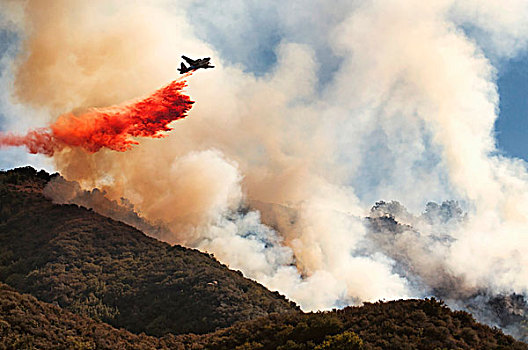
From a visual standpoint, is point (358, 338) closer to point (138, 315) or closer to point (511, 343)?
point (511, 343)

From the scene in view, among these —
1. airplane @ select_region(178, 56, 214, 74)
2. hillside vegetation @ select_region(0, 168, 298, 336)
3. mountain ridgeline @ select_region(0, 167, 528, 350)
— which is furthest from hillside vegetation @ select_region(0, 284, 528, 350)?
airplane @ select_region(178, 56, 214, 74)

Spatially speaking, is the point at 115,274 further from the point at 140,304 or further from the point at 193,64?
the point at 193,64

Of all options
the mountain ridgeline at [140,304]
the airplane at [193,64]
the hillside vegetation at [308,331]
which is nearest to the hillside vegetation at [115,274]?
the mountain ridgeline at [140,304]

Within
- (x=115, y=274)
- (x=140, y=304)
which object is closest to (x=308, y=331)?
(x=140, y=304)

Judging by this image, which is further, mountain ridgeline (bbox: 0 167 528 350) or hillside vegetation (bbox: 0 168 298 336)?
hillside vegetation (bbox: 0 168 298 336)

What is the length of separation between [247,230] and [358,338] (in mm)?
88230

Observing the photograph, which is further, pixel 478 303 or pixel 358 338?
pixel 478 303

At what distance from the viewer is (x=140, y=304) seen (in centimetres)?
8300

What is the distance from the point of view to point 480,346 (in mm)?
47188

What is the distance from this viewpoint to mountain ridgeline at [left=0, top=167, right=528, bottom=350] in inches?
1988

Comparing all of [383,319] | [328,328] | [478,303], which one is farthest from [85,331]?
[478,303]

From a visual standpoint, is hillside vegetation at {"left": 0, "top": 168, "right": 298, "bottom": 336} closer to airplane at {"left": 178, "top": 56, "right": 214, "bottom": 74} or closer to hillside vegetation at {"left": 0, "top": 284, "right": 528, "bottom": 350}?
hillside vegetation at {"left": 0, "top": 284, "right": 528, "bottom": 350}

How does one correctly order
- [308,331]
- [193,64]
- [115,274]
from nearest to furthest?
[308,331] < [193,64] < [115,274]

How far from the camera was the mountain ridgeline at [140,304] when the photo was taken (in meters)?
50.5
